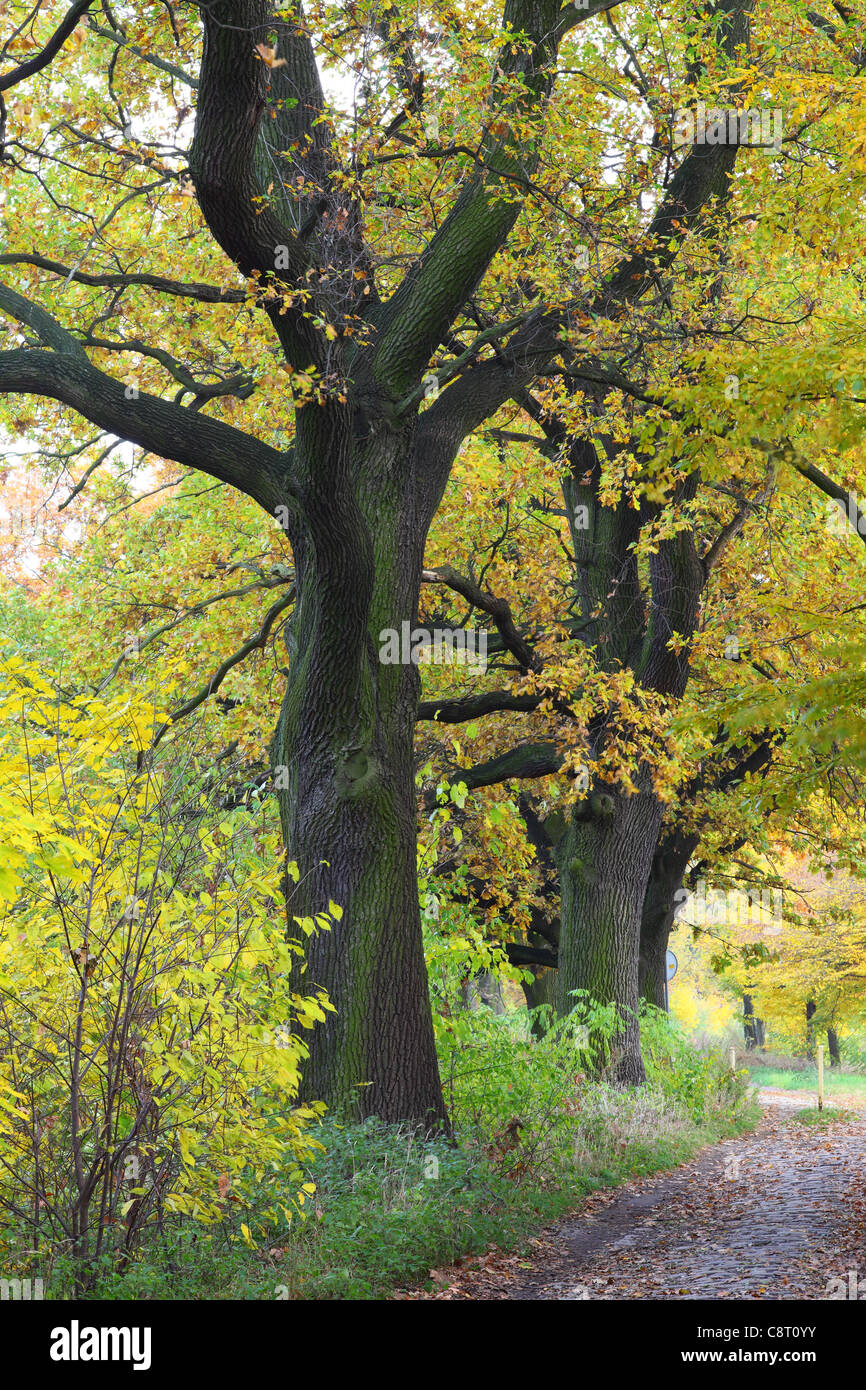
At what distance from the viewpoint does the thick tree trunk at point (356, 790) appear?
8555mm

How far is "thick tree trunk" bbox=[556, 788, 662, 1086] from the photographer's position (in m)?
14.5

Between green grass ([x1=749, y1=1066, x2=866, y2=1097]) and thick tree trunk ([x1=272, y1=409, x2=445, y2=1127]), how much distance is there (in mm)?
28866

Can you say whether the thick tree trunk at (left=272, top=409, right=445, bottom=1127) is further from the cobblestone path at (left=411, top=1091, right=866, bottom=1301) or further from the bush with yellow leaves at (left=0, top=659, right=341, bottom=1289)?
the bush with yellow leaves at (left=0, top=659, right=341, bottom=1289)

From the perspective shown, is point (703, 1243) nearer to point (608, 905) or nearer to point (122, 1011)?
point (122, 1011)

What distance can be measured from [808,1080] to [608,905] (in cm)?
3150

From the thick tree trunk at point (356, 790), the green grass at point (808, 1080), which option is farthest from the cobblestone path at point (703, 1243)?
the green grass at point (808, 1080)

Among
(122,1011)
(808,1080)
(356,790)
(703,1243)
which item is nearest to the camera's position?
(122,1011)

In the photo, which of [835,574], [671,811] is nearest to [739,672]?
[835,574]

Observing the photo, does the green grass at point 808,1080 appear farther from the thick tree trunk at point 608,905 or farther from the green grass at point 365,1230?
the green grass at point 365,1230

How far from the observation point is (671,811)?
1831 cm

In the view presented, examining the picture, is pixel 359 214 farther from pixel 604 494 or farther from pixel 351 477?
pixel 604 494

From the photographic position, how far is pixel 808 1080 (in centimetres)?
4212

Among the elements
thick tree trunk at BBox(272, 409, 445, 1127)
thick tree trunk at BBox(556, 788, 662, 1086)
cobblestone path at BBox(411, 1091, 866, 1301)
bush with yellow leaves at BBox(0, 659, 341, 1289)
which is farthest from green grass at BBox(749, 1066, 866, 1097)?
bush with yellow leaves at BBox(0, 659, 341, 1289)

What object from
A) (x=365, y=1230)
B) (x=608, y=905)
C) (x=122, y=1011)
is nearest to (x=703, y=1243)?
(x=365, y=1230)
